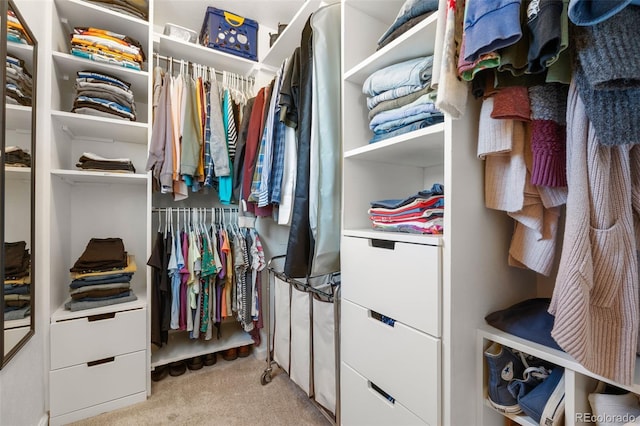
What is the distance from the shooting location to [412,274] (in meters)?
0.83

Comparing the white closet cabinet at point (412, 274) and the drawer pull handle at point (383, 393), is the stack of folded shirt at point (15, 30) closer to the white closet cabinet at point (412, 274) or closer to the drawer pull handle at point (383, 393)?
the white closet cabinet at point (412, 274)

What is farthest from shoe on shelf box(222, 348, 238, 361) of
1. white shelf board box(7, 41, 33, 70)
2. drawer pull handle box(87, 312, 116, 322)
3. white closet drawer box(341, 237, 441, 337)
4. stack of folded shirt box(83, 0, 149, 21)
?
stack of folded shirt box(83, 0, 149, 21)

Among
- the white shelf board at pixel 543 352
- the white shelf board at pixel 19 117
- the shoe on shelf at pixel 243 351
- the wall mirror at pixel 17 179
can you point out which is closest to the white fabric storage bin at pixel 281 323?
the shoe on shelf at pixel 243 351

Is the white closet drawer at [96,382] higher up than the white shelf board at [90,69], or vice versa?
the white shelf board at [90,69]

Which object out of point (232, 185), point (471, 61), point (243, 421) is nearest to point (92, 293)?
point (232, 185)

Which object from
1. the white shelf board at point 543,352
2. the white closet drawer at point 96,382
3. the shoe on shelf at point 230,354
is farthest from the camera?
the shoe on shelf at point 230,354

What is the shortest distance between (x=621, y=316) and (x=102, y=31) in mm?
2394

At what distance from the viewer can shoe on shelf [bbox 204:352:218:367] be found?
1.85 meters

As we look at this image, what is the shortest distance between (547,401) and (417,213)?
0.58 m

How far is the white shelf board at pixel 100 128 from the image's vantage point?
1.44 meters

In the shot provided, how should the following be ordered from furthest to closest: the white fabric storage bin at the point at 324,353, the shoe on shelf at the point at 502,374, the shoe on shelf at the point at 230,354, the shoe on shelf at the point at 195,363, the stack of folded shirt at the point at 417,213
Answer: the shoe on shelf at the point at 230,354, the shoe on shelf at the point at 195,363, the white fabric storage bin at the point at 324,353, the stack of folded shirt at the point at 417,213, the shoe on shelf at the point at 502,374

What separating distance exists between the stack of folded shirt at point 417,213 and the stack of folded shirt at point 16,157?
53.8 inches

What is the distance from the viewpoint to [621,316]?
60 cm

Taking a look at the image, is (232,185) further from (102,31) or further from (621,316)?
(621,316)
